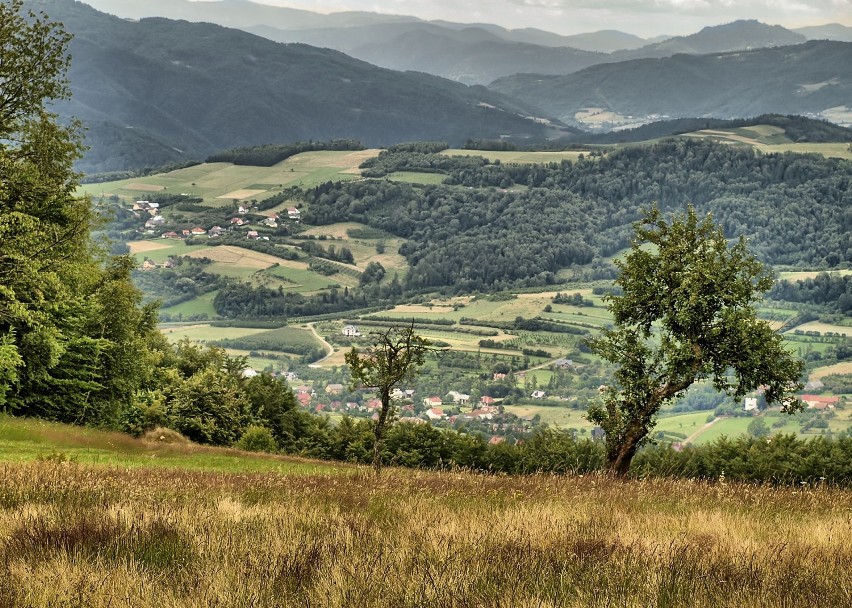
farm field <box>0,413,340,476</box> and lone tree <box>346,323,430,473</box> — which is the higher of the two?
lone tree <box>346,323,430,473</box>

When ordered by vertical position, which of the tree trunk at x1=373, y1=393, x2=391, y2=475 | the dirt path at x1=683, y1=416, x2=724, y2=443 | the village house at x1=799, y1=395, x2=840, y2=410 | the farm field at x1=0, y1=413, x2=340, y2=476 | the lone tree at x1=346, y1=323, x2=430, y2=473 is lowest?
the dirt path at x1=683, y1=416, x2=724, y2=443

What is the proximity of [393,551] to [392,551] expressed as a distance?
0.02 m

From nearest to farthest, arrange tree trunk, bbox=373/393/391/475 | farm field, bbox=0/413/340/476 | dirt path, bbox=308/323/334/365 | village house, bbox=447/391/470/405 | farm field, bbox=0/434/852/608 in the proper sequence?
farm field, bbox=0/434/852/608
tree trunk, bbox=373/393/391/475
farm field, bbox=0/413/340/476
village house, bbox=447/391/470/405
dirt path, bbox=308/323/334/365

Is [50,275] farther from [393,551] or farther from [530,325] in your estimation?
[530,325]

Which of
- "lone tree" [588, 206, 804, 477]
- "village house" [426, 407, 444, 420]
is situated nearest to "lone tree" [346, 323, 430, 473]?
"lone tree" [588, 206, 804, 477]

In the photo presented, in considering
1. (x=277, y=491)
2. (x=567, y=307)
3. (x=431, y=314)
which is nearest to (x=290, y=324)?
(x=431, y=314)

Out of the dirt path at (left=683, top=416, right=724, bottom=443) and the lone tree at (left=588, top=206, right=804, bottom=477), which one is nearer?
the lone tree at (left=588, top=206, right=804, bottom=477)

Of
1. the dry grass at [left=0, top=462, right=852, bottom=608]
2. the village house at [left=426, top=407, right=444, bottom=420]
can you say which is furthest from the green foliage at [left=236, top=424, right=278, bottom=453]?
the village house at [left=426, top=407, right=444, bottom=420]

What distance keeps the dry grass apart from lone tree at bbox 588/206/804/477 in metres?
15.8

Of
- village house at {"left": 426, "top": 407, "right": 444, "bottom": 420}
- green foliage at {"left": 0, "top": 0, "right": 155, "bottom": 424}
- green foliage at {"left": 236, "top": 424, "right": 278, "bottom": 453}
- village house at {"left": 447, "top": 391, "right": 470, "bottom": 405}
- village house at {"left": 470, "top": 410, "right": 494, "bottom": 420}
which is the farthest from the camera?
village house at {"left": 447, "top": 391, "right": 470, "bottom": 405}

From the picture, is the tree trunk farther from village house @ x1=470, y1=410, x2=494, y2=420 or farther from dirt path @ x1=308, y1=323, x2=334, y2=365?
dirt path @ x1=308, y1=323, x2=334, y2=365

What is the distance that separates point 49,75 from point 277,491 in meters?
24.2

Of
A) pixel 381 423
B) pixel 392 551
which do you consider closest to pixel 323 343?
pixel 381 423

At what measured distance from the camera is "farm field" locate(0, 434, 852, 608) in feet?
17.0
